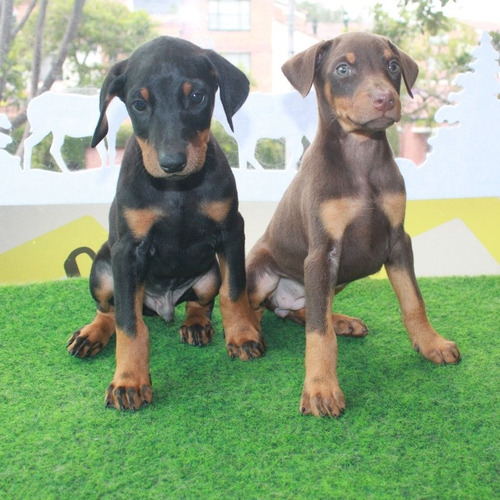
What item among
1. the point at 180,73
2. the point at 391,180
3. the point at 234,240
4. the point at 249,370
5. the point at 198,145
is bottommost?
the point at 249,370

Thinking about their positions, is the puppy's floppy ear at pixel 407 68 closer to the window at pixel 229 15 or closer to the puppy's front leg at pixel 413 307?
the puppy's front leg at pixel 413 307

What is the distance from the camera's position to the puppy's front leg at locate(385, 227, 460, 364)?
341 cm

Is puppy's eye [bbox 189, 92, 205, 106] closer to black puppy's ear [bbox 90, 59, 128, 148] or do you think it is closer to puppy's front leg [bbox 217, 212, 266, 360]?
black puppy's ear [bbox 90, 59, 128, 148]

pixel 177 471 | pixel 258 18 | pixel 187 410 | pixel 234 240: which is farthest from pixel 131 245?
pixel 258 18

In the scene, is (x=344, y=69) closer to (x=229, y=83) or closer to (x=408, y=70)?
(x=408, y=70)

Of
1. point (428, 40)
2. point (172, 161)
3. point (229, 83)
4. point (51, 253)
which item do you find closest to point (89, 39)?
point (51, 253)

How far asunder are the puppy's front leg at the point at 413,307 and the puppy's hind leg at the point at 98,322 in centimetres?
161

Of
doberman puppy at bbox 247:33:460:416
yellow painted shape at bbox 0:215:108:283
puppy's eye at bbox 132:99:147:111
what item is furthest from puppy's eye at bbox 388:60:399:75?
yellow painted shape at bbox 0:215:108:283

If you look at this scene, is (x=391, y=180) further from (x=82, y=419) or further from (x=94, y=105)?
(x=94, y=105)

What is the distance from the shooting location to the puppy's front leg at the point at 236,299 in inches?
138

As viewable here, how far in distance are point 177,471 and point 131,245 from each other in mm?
1218

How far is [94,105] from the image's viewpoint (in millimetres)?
5070

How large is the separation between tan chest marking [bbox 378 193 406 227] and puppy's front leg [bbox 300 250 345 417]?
0.37 m

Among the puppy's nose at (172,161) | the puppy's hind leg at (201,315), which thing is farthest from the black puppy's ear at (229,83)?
the puppy's hind leg at (201,315)
